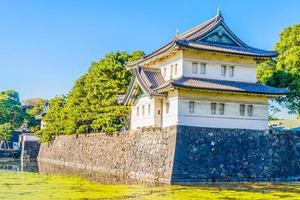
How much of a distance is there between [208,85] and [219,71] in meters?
1.87

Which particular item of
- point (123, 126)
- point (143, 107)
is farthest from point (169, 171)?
point (123, 126)

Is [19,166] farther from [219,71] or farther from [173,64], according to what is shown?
[219,71]

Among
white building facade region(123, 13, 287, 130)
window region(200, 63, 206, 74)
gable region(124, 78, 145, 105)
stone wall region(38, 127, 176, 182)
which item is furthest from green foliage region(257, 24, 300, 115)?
stone wall region(38, 127, 176, 182)

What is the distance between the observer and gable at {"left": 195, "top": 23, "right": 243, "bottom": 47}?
76.7 feet

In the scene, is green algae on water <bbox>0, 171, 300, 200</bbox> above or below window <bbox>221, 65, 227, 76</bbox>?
below

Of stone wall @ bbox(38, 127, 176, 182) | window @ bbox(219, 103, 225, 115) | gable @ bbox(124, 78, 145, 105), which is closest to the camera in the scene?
stone wall @ bbox(38, 127, 176, 182)

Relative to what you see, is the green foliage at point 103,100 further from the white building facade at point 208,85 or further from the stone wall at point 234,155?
the stone wall at point 234,155

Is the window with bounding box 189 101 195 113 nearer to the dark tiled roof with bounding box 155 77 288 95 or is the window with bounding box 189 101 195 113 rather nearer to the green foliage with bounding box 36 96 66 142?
the dark tiled roof with bounding box 155 77 288 95

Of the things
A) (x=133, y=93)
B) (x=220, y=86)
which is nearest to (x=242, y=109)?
(x=220, y=86)

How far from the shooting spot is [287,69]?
29.5 metres

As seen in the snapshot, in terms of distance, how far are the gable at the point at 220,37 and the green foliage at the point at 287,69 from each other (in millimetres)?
5471

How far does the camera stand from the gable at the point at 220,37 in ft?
76.7

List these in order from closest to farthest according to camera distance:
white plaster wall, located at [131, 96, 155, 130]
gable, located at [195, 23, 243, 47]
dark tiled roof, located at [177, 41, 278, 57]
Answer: dark tiled roof, located at [177, 41, 278, 57], gable, located at [195, 23, 243, 47], white plaster wall, located at [131, 96, 155, 130]

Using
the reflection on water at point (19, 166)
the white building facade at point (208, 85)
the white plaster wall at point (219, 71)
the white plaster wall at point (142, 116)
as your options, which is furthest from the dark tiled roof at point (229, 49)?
the reflection on water at point (19, 166)
